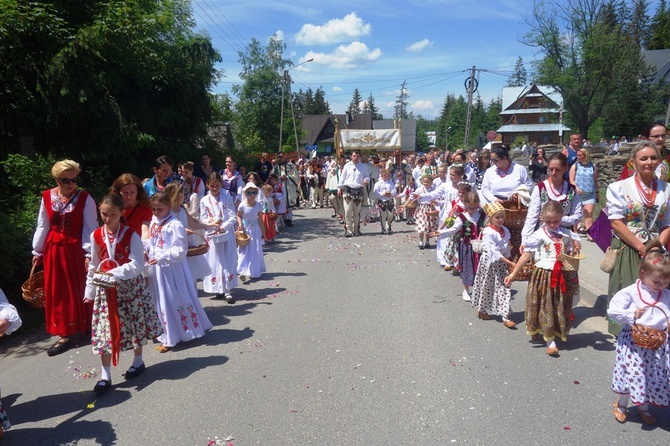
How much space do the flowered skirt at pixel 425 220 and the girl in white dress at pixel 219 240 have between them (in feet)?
17.0

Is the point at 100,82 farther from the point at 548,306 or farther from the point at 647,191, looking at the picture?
the point at 647,191

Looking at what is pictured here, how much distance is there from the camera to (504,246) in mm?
6152

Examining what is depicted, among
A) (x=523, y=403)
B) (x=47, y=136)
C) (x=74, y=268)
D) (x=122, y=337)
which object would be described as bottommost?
(x=523, y=403)

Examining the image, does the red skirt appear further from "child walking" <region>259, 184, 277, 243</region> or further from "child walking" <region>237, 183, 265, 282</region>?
"child walking" <region>259, 184, 277, 243</region>

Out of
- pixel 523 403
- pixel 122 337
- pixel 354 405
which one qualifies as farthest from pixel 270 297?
pixel 523 403

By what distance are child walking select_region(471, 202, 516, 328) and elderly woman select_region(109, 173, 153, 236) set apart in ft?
13.0

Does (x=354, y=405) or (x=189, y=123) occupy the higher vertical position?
(x=189, y=123)

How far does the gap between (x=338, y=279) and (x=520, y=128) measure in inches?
3105

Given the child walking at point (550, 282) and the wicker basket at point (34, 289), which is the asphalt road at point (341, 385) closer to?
the child walking at point (550, 282)

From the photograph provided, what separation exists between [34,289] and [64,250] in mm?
504

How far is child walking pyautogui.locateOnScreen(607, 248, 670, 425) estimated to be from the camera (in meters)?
3.71

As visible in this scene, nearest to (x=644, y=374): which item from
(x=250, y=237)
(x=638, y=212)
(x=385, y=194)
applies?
(x=638, y=212)

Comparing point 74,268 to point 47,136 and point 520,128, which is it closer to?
point 47,136

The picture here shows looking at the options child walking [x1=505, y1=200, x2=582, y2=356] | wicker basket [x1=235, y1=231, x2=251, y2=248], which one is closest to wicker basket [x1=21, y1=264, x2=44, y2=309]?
wicker basket [x1=235, y1=231, x2=251, y2=248]
